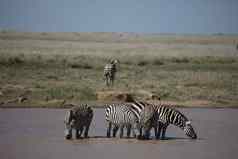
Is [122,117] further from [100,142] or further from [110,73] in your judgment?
[110,73]

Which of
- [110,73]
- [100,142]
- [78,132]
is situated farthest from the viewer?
[110,73]

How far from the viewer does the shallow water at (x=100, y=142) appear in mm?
12781

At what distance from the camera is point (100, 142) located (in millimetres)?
14234

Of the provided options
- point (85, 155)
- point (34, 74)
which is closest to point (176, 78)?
point (34, 74)

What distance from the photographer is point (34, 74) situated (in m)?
34.0

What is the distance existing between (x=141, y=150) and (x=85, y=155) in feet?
4.08

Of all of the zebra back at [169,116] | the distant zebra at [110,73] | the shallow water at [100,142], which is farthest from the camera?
the distant zebra at [110,73]

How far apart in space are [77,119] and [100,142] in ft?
2.14

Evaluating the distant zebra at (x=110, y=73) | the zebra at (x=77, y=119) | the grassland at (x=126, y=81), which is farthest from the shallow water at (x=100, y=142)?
the distant zebra at (x=110, y=73)

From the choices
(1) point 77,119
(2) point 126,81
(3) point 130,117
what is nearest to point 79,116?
(1) point 77,119

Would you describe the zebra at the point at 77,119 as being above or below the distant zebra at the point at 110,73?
below

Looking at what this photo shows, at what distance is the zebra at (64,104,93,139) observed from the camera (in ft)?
46.6

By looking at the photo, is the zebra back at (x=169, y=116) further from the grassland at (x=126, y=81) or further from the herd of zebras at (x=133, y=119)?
the grassland at (x=126, y=81)

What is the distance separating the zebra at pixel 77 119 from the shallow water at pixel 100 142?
9.7 inches
